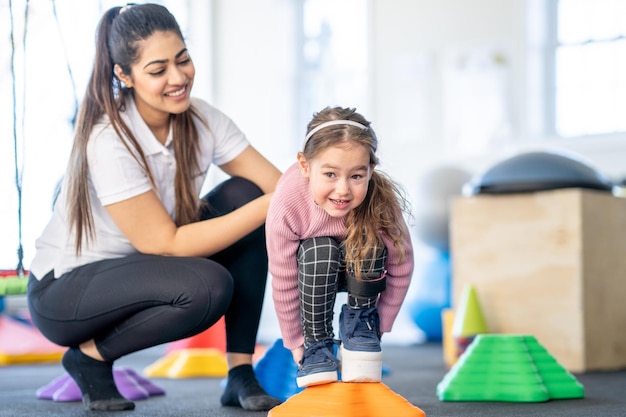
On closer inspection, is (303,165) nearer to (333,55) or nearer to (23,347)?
(23,347)

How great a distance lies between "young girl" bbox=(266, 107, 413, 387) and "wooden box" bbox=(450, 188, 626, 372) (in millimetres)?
1445

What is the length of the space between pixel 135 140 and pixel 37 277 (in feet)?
1.29

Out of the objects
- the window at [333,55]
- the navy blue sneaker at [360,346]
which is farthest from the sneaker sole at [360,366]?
the window at [333,55]

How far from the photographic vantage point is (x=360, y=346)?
4.68 ft

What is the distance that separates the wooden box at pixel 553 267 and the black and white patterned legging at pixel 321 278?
1.50m

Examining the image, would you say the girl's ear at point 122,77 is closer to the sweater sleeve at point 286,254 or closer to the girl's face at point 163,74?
the girl's face at point 163,74

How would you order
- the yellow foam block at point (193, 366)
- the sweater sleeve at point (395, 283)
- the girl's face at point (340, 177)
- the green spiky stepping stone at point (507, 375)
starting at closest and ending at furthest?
1. the girl's face at point (340, 177)
2. the sweater sleeve at point (395, 283)
3. the green spiky stepping stone at point (507, 375)
4. the yellow foam block at point (193, 366)

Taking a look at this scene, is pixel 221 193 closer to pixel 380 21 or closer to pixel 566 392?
pixel 566 392

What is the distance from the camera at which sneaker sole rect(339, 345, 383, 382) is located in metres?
1.41

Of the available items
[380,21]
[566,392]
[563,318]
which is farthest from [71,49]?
[566,392]

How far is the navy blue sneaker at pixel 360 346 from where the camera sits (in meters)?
1.42

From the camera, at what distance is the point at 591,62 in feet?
16.6

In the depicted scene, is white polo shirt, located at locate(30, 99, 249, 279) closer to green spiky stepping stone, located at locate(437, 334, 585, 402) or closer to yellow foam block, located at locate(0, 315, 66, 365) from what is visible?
green spiky stepping stone, located at locate(437, 334, 585, 402)

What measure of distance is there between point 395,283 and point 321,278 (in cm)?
15
